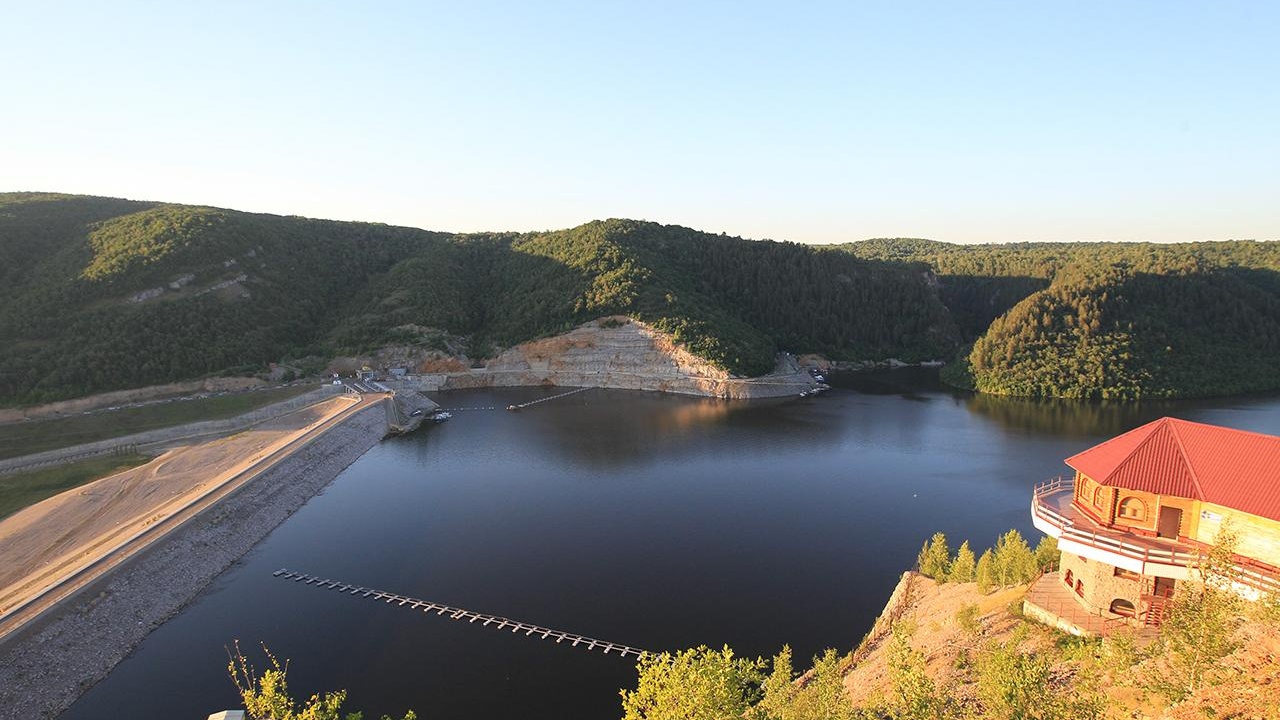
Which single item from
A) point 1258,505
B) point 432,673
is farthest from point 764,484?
point 1258,505

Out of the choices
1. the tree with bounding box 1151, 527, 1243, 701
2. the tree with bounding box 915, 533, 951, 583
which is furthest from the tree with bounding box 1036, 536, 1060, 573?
the tree with bounding box 1151, 527, 1243, 701

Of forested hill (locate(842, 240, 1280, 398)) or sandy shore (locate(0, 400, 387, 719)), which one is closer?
sandy shore (locate(0, 400, 387, 719))

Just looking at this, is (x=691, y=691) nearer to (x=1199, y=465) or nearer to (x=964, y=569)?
(x=1199, y=465)

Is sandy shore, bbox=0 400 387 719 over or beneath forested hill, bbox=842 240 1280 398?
beneath

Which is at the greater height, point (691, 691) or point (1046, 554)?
point (1046, 554)

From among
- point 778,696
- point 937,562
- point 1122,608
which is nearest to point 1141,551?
point 1122,608

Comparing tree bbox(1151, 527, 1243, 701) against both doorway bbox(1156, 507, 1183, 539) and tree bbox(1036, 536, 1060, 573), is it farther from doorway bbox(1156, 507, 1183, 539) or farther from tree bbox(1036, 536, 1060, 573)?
tree bbox(1036, 536, 1060, 573)
